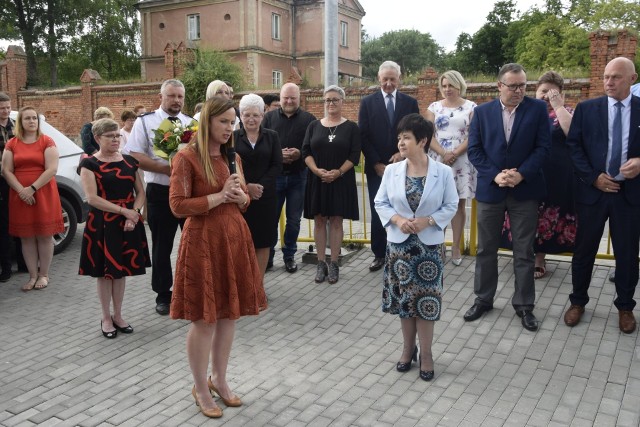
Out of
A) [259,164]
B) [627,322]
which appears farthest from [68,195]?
[627,322]

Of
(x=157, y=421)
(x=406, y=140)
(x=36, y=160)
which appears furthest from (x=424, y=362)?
(x=36, y=160)

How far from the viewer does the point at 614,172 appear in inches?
209

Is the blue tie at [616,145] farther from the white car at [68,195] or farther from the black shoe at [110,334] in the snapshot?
the white car at [68,195]

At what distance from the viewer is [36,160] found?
A: 7180mm

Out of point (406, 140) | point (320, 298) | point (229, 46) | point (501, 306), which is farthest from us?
point (229, 46)

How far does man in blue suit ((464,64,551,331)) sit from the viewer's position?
5484mm

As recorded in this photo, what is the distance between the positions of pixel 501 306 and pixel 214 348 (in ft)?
10.3

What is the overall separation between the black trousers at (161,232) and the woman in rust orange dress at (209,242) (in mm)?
2145

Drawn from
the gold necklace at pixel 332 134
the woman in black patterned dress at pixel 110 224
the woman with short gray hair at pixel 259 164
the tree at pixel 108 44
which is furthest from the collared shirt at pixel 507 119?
the tree at pixel 108 44

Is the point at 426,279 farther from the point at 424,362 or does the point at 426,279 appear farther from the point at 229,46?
the point at 229,46

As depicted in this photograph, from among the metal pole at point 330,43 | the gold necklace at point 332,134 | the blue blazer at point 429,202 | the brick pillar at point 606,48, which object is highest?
the brick pillar at point 606,48

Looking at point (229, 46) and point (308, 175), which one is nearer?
point (308, 175)

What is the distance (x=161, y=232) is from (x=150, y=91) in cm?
2410

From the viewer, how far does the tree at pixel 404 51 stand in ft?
265
